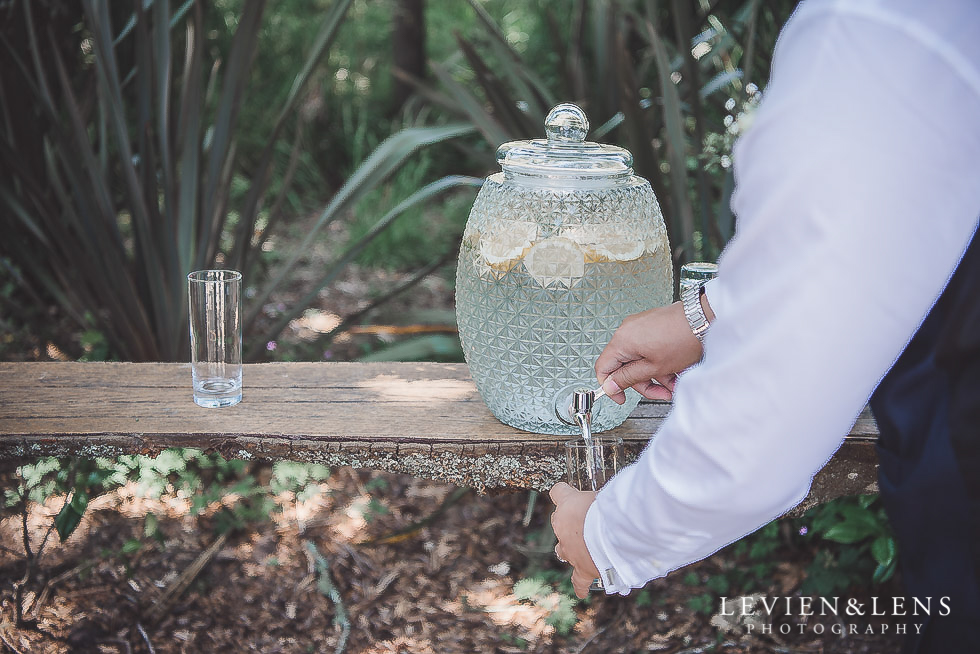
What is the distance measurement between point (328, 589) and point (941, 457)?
1584mm

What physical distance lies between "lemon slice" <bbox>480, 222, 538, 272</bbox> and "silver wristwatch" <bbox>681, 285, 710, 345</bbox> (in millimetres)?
257

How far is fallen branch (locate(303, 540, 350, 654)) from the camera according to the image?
1884mm

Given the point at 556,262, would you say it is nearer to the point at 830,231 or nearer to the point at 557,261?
the point at 557,261

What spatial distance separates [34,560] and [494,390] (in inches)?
43.7

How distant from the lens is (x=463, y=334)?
4.34ft

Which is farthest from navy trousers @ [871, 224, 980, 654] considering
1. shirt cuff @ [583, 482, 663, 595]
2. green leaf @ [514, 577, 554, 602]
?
green leaf @ [514, 577, 554, 602]

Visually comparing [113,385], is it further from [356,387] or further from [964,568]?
[964,568]

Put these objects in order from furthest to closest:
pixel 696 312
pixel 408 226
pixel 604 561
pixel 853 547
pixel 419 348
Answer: pixel 408 226
pixel 419 348
pixel 853 547
pixel 696 312
pixel 604 561

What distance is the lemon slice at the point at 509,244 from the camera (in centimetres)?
119

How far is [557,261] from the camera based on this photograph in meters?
1.19

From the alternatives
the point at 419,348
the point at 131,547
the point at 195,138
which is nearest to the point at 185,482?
the point at 131,547

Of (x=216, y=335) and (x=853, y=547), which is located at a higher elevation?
(x=216, y=335)

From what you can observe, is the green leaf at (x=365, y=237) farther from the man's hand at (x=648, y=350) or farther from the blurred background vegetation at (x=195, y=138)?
the man's hand at (x=648, y=350)

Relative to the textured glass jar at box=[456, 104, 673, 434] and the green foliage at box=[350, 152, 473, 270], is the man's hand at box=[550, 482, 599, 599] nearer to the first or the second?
the textured glass jar at box=[456, 104, 673, 434]
